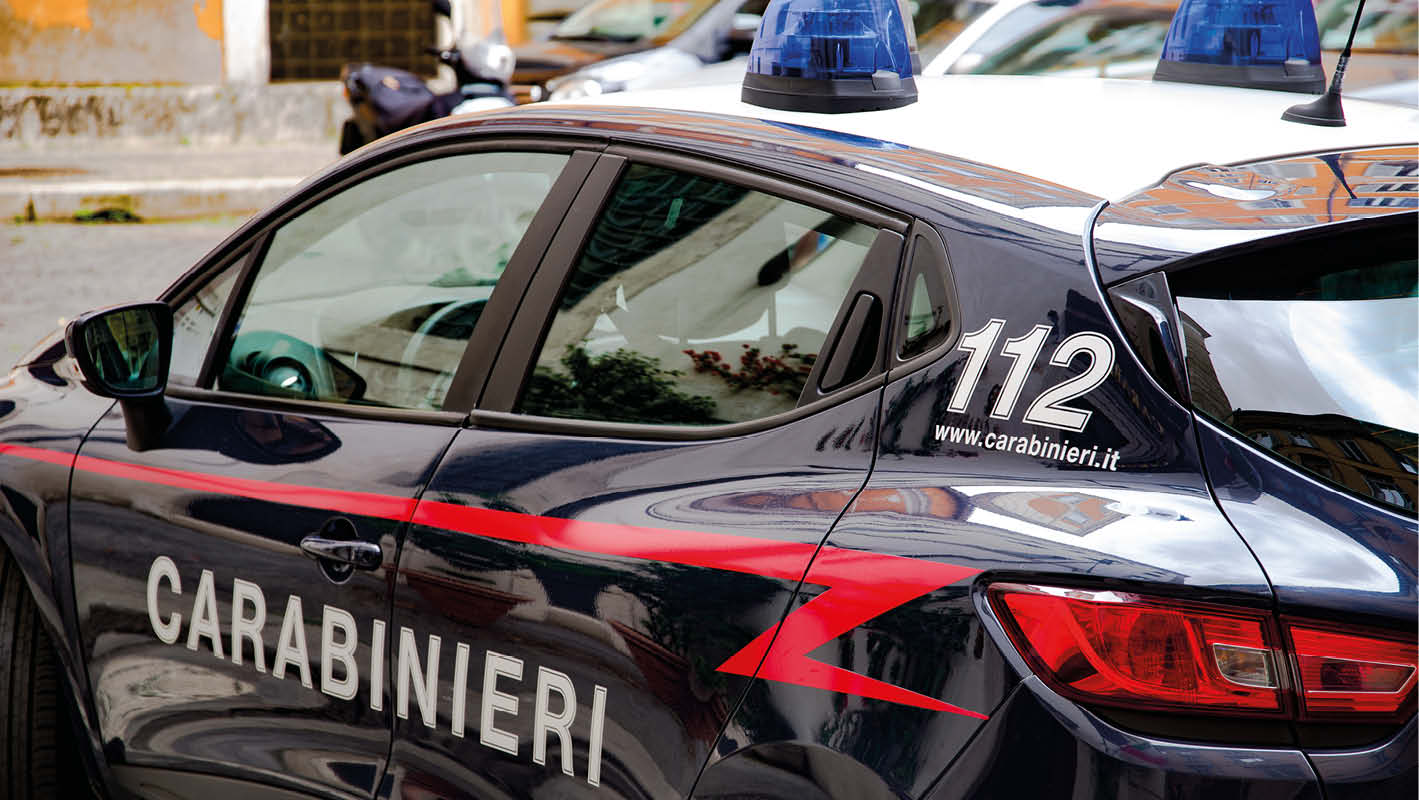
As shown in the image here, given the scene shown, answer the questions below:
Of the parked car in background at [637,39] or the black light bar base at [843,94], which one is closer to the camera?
the black light bar base at [843,94]

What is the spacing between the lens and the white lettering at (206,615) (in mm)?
2236

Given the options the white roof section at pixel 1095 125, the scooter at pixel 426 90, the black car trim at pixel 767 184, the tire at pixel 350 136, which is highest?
the white roof section at pixel 1095 125

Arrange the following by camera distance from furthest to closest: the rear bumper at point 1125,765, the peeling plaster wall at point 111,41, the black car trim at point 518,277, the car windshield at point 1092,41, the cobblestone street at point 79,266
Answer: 1. the peeling plaster wall at point 111,41
2. the car windshield at point 1092,41
3. the cobblestone street at point 79,266
4. the black car trim at point 518,277
5. the rear bumper at point 1125,765

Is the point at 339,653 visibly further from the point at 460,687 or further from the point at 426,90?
the point at 426,90

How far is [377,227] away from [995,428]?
61.5 inches

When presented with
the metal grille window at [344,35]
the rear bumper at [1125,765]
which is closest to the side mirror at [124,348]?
the rear bumper at [1125,765]

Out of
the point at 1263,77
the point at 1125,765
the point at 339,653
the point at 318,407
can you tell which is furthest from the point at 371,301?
the point at 1125,765

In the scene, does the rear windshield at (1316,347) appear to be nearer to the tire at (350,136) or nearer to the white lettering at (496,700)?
the white lettering at (496,700)

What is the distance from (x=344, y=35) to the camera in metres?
15.3

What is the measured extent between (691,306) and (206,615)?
3.03ft

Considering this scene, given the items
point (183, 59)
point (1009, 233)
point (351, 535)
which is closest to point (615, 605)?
point (351, 535)

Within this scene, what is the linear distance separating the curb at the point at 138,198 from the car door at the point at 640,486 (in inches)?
360

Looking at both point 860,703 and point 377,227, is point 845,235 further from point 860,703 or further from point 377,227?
point 377,227

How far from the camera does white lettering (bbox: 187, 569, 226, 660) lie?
2236 mm
